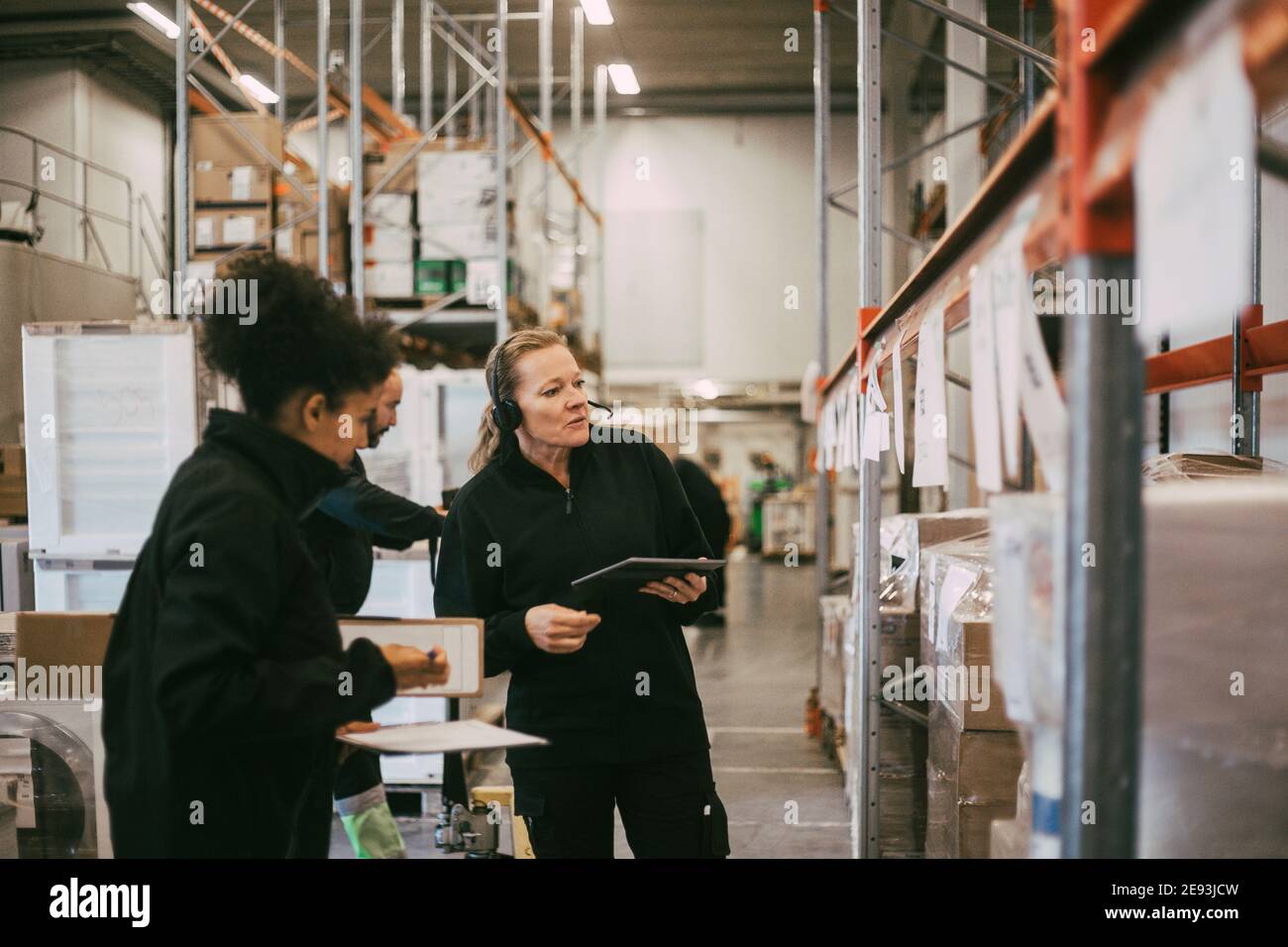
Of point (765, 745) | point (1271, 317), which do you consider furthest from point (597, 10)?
point (765, 745)

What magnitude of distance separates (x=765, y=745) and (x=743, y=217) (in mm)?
10007

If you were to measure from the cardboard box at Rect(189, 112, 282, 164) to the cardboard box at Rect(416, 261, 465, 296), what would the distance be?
1.19 metres

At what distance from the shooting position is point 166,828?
1497 mm

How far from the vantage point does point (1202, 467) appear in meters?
2.65

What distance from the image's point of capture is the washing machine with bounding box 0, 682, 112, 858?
249cm

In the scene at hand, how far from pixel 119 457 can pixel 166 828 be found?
3256 mm

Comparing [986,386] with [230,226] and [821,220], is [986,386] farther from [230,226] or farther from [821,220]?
[230,226]

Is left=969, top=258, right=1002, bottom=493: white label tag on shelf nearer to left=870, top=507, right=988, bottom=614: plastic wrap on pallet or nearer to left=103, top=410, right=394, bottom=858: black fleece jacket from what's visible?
left=103, top=410, right=394, bottom=858: black fleece jacket

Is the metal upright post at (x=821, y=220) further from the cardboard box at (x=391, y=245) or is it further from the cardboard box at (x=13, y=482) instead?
the cardboard box at (x=13, y=482)

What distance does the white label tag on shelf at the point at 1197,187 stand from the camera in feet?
2.93
